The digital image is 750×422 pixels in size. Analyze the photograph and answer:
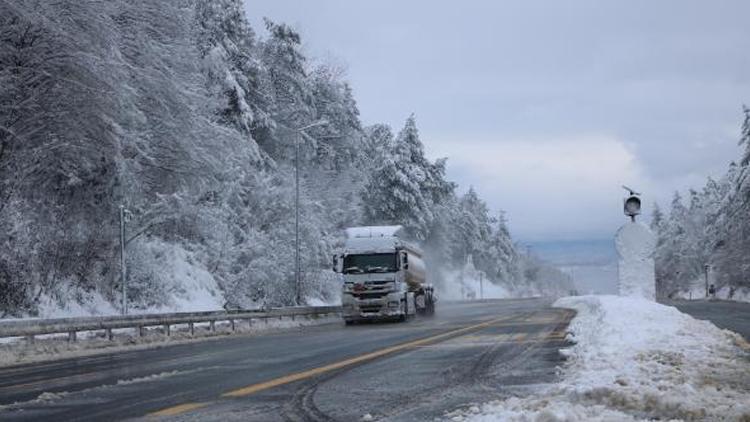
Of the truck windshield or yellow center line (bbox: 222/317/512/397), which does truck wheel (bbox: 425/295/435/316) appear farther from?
yellow center line (bbox: 222/317/512/397)

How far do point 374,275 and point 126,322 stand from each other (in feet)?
36.5

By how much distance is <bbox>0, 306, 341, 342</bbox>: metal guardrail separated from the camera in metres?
18.1

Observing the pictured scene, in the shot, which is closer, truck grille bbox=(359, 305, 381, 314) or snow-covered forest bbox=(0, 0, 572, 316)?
snow-covered forest bbox=(0, 0, 572, 316)

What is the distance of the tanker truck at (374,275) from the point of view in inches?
1182

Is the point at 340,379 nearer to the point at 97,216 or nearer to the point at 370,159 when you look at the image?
the point at 97,216

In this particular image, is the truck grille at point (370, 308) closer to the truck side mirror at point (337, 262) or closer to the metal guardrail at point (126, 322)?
the truck side mirror at point (337, 262)

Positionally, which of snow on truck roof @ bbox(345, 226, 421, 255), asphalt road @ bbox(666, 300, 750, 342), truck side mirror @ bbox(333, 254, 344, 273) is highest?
snow on truck roof @ bbox(345, 226, 421, 255)

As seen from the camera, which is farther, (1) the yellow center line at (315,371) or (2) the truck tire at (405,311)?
(2) the truck tire at (405,311)

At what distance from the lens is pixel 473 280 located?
114 meters

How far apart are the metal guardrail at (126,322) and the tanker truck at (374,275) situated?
3.29m

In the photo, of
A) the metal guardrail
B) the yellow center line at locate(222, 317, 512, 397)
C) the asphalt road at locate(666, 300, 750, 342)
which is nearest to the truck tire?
the metal guardrail

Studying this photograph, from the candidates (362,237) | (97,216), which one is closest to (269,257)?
(362,237)

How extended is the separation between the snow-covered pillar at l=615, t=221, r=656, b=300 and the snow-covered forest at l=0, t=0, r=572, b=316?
596 inches

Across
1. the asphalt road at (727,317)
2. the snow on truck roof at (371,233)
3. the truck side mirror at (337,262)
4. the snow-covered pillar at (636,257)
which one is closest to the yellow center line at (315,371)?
the snow-covered pillar at (636,257)
